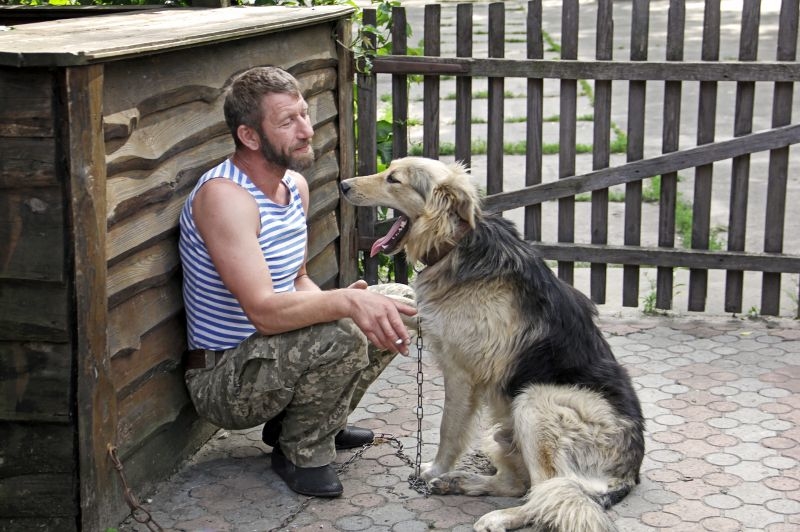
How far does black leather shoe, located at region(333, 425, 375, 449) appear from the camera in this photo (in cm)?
477

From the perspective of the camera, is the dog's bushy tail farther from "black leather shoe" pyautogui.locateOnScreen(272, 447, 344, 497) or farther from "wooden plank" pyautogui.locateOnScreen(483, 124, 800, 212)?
"wooden plank" pyautogui.locateOnScreen(483, 124, 800, 212)

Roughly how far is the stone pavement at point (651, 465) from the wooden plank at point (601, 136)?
2.59 ft

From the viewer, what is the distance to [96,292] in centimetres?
353

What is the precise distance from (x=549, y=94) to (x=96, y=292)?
10.5 metres

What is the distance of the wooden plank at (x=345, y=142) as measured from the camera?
6.21 meters

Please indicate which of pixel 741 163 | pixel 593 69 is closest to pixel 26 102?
pixel 593 69

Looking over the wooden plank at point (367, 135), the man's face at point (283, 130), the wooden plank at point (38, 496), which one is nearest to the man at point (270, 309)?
the man's face at point (283, 130)

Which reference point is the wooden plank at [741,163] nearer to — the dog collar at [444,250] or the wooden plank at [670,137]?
the wooden plank at [670,137]

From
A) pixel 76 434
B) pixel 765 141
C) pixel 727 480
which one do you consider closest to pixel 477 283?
pixel 727 480

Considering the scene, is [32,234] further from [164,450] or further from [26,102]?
[164,450]

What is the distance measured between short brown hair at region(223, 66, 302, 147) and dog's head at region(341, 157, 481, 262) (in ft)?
1.94

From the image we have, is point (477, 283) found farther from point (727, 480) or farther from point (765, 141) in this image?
point (765, 141)

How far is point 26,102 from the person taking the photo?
10.9 ft

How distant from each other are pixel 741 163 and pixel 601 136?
89 centimetres
